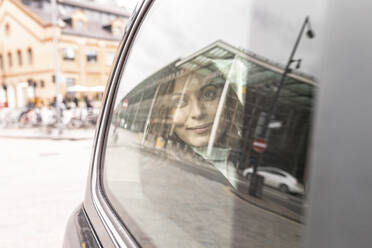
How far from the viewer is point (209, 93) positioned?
914mm

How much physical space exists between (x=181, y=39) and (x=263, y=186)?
0.66 m

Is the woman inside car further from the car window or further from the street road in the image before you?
the street road

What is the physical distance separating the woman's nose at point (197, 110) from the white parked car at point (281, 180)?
0.33m

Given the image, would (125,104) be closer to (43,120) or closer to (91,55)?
(43,120)

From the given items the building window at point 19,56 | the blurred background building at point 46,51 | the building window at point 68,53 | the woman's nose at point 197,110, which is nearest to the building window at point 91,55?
the blurred background building at point 46,51

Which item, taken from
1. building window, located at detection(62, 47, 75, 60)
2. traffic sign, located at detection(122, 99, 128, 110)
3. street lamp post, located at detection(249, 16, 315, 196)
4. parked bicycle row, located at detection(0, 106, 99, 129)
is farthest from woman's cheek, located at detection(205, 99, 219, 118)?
building window, located at detection(62, 47, 75, 60)

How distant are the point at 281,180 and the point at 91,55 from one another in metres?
32.1

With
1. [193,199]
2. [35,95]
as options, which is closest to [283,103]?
[193,199]

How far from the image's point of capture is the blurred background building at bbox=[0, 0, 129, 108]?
2870cm

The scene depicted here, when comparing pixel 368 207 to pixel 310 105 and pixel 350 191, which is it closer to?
pixel 350 191

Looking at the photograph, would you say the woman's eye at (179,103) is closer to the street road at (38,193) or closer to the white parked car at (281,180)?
the white parked car at (281,180)

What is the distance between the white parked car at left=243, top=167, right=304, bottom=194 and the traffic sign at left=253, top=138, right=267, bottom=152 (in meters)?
0.04

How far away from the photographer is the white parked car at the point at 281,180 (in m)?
0.53

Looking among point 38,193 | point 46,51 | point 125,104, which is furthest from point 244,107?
point 46,51
